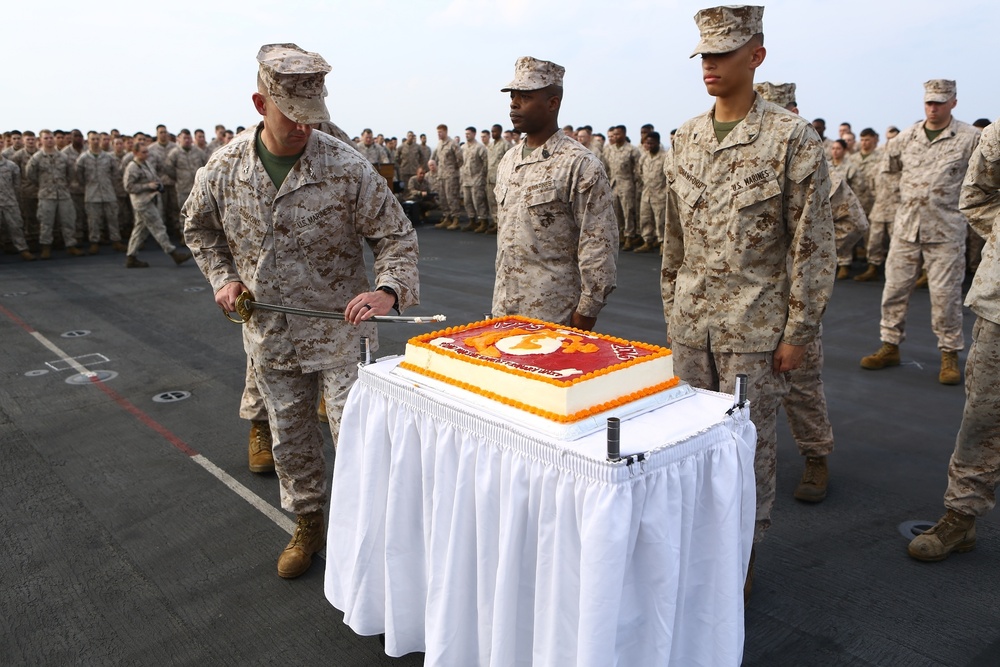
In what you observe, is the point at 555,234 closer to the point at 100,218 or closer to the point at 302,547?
the point at 302,547

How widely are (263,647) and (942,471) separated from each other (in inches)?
133

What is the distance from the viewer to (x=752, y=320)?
2730 millimetres

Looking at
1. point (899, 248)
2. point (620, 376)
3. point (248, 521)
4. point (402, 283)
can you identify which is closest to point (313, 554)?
point (248, 521)

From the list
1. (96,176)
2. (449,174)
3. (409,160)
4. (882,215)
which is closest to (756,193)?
(882,215)

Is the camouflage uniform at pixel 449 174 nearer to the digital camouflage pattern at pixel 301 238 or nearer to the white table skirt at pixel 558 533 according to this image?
the digital camouflage pattern at pixel 301 238

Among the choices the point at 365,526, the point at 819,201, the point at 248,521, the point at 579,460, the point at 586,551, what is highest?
the point at 819,201

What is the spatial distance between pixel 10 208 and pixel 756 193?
12.5 metres

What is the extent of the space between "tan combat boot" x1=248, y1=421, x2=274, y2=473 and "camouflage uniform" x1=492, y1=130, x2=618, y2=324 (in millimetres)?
1408

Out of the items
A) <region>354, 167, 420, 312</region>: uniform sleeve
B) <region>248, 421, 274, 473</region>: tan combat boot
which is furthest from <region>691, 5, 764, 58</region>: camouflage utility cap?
<region>248, 421, 274, 473</region>: tan combat boot

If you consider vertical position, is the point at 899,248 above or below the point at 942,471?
above

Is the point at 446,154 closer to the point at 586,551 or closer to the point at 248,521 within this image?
the point at 248,521

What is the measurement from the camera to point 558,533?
175 cm

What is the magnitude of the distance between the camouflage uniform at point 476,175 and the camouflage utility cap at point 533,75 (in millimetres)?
11950

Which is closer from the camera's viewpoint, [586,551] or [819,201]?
[586,551]
